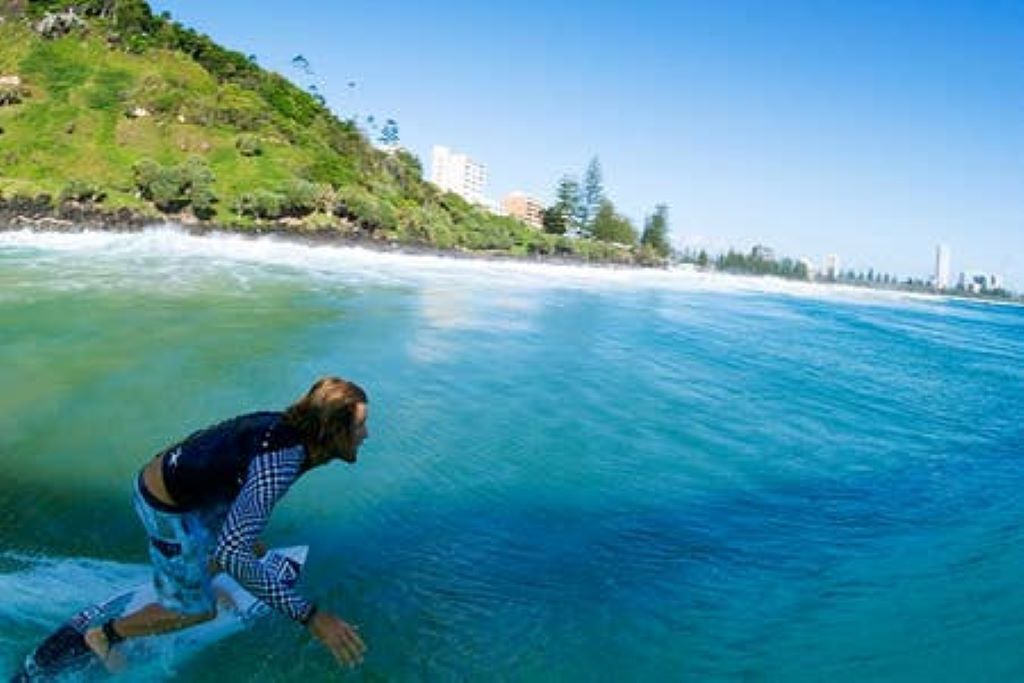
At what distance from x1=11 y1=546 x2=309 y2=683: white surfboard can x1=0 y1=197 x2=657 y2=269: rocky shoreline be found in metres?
48.3

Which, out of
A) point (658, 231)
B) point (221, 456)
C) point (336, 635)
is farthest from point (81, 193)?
point (658, 231)

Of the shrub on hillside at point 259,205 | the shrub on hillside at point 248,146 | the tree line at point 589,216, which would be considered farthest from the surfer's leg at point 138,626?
the tree line at point 589,216

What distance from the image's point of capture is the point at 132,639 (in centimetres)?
485

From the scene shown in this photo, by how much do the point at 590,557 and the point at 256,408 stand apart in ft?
18.6

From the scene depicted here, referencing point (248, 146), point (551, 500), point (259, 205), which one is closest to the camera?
point (551, 500)

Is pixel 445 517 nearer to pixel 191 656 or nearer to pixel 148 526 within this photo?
pixel 191 656

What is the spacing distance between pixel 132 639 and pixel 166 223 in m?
56.8

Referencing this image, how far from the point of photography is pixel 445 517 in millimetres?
8172

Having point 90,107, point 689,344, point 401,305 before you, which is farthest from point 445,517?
point 90,107

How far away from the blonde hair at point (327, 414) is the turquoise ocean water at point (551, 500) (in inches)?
82.3

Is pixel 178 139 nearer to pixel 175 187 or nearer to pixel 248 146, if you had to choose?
pixel 248 146

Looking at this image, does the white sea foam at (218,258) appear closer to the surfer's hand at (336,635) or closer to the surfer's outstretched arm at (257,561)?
the surfer's outstretched arm at (257,561)

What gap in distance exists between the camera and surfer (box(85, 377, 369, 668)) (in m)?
3.78

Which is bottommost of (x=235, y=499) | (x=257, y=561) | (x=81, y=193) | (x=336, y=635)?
(x=336, y=635)
